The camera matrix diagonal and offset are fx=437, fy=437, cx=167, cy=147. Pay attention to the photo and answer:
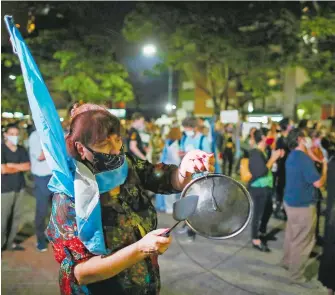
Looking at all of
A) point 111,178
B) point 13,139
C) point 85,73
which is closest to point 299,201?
point 111,178

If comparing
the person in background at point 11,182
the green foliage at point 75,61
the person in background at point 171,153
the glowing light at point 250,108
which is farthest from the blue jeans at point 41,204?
the glowing light at point 250,108

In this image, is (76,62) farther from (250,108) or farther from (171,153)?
(250,108)

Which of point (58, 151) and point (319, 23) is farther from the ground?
point (319, 23)

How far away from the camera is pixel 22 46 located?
1.87 meters

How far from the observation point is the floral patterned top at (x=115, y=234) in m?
1.78

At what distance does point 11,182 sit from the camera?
20.4 feet

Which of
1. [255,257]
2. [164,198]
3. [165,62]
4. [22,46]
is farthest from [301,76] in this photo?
[22,46]

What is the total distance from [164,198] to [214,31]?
993 cm

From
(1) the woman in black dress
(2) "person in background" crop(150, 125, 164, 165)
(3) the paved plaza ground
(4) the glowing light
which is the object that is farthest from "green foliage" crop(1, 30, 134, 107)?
(4) the glowing light

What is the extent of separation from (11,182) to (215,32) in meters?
12.6

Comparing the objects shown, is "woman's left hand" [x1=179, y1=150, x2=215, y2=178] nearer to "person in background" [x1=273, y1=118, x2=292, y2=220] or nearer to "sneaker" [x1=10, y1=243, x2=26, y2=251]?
"sneaker" [x1=10, y1=243, x2=26, y2=251]

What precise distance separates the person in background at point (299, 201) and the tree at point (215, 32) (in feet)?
38.5

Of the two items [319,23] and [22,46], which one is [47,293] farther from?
[319,23]

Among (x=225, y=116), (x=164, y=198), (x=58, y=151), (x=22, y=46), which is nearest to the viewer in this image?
(x=58, y=151)
